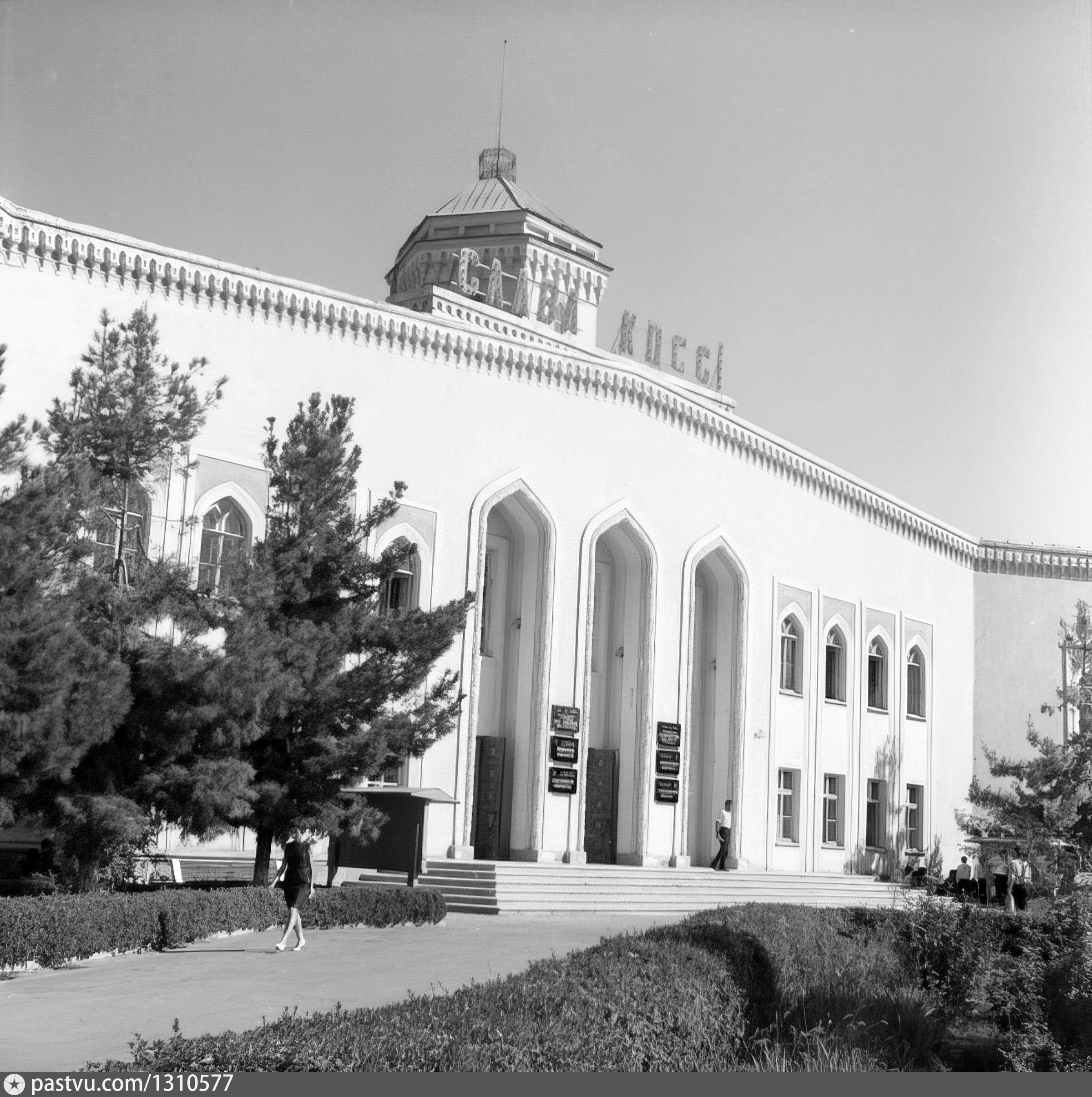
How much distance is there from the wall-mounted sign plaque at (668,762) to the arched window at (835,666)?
19.6 ft

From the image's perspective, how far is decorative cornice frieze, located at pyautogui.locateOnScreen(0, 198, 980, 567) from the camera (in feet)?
62.0

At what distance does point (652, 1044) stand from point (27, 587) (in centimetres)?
741

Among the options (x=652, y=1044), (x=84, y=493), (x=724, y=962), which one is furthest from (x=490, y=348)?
(x=652, y=1044)

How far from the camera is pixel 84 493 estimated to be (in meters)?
13.7

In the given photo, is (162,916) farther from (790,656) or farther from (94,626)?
(790,656)

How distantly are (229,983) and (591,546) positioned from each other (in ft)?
48.9

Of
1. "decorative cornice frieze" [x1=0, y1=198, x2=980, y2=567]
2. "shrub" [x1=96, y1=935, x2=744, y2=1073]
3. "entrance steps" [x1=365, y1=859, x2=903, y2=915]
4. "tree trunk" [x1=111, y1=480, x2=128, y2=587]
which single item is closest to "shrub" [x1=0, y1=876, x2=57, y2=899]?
"tree trunk" [x1=111, y1=480, x2=128, y2=587]

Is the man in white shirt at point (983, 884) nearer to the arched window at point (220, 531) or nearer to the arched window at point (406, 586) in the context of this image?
the arched window at point (406, 586)

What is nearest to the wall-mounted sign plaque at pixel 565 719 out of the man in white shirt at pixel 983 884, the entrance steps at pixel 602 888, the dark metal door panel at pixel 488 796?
the dark metal door panel at pixel 488 796

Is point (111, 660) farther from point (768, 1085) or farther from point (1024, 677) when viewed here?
point (1024, 677)

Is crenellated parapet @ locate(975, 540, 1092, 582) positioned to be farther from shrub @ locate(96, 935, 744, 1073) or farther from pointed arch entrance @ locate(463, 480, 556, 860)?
shrub @ locate(96, 935, 744, 1073)

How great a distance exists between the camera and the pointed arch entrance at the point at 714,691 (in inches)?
1099

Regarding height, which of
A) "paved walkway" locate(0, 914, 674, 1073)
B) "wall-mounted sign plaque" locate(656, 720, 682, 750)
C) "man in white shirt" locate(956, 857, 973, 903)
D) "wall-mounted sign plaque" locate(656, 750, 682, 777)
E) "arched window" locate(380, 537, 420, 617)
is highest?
"arched window" locate(380, 537, 420, 617)

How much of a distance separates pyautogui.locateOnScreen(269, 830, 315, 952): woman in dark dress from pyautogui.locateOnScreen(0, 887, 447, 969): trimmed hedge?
106 centimetres
